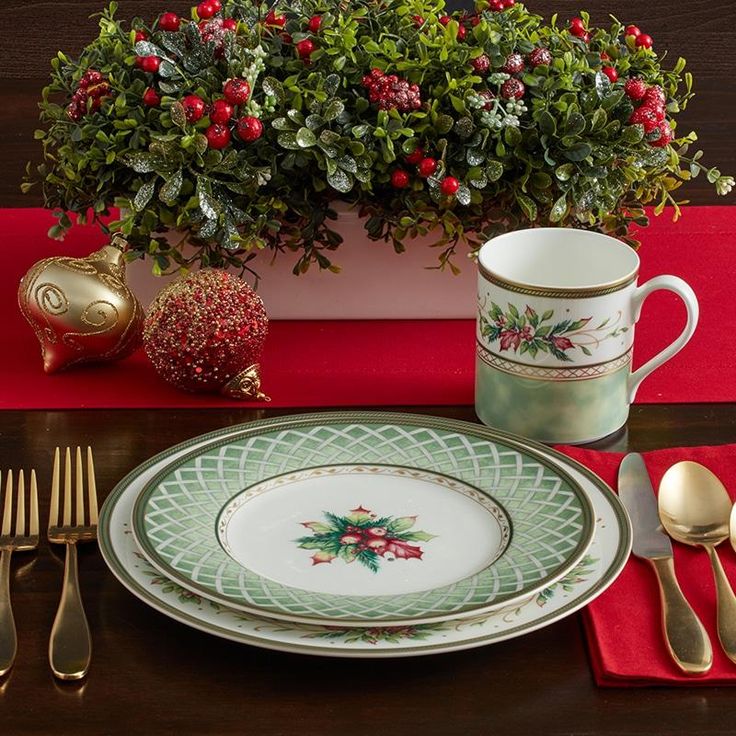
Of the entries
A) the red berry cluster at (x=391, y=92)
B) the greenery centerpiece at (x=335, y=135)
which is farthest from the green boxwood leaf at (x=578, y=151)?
the red berry cluster at (x=391, y=92)

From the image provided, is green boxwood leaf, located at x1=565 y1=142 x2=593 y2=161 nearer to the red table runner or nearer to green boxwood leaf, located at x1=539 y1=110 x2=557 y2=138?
green boxwood leaf, located at x1=539 y1=110 x2=557 y2=138

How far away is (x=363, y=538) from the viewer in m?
0.70

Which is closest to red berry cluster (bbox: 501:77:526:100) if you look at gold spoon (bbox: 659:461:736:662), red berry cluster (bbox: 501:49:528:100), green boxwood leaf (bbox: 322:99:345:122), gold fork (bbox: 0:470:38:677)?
red berry cluster (bbox: 501:49:528:100)

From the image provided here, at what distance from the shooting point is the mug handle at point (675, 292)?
0.86m

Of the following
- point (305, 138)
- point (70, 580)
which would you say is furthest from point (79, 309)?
point (70, 580)

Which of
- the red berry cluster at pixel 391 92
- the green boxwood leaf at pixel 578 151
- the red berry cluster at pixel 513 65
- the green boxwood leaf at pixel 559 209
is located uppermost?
the red berry cluster at pixel 513 65

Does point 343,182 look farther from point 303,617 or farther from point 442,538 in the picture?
point 303,617

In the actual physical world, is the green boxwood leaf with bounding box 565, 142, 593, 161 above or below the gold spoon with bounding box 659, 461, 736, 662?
above

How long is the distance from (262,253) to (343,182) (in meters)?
0.12

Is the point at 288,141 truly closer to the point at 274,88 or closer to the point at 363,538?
the point at 274,88

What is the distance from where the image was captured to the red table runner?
941 mm

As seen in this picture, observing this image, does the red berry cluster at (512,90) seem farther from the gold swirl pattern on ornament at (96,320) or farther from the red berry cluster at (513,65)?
the gold swirl pattern on ornament at (96,320)

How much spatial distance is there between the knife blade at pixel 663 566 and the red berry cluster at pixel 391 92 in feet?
1.10

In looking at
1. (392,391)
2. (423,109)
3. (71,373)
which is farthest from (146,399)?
(423,109)
